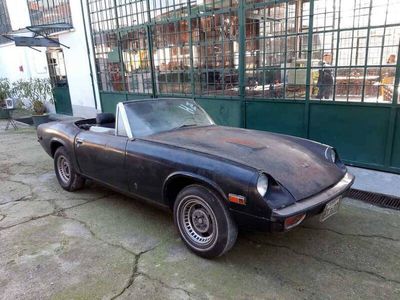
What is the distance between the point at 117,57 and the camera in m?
9.23

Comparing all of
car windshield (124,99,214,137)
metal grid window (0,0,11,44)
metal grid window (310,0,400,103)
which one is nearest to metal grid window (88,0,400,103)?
metal grid window (310,0,400,103)

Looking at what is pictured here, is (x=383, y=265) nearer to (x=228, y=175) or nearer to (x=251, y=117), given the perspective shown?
(x=228, y=175)

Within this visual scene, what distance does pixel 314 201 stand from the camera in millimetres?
2654

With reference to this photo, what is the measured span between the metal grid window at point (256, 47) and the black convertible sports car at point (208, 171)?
2211 mm

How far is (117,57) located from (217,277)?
7896mm

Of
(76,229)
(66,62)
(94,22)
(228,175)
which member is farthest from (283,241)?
(66,62)

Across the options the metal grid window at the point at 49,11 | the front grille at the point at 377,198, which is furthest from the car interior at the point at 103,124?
the metal grid window at the point at 49,11

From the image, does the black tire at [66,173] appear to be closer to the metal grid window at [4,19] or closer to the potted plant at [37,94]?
the potted plant at [37,94]

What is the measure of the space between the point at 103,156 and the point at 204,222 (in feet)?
5.12

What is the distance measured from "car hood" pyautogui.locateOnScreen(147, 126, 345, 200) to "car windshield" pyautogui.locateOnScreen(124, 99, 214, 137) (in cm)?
17

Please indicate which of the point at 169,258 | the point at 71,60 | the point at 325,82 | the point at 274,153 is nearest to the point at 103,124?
the point at 169,258

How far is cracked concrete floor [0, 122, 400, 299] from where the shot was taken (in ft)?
8.41

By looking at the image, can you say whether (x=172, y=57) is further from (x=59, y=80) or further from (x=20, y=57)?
(x=20, y=57)

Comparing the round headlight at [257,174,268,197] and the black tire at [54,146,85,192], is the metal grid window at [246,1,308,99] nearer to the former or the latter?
the round headlight at [257,174,268,197]
